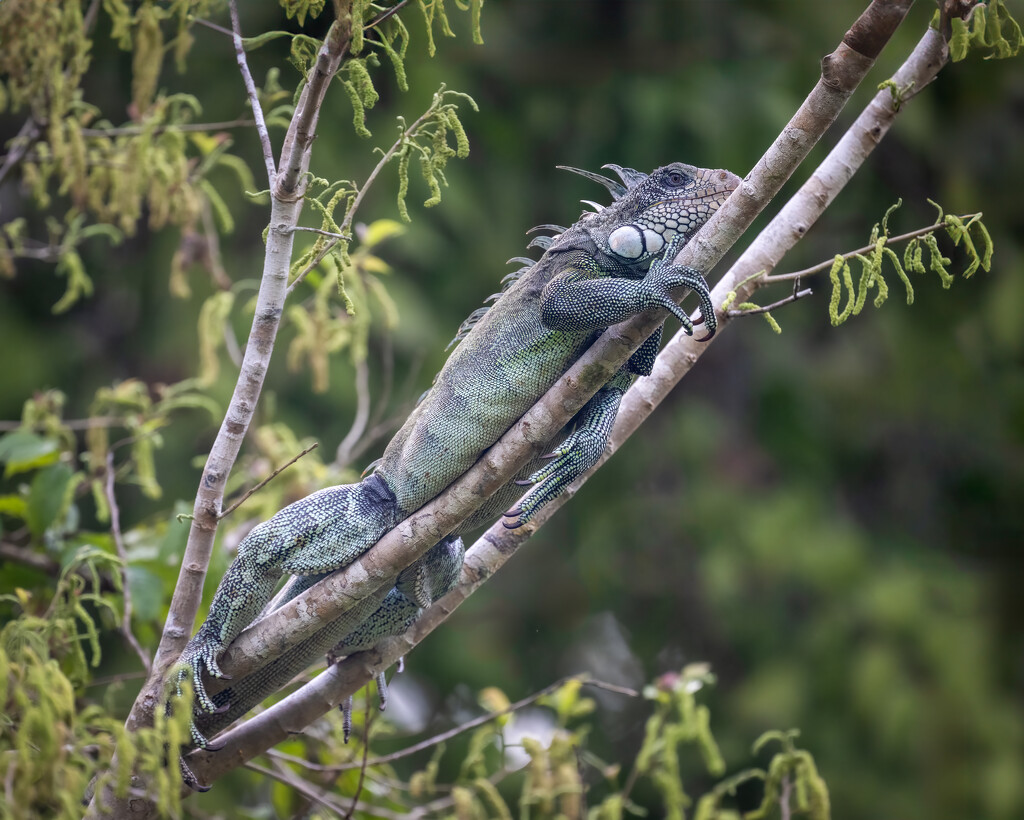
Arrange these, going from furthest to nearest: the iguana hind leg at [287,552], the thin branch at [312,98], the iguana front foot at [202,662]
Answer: the iguana hind leg at [287,552] → the iguana front foot at [202,662] → the thin branch at [312,98]

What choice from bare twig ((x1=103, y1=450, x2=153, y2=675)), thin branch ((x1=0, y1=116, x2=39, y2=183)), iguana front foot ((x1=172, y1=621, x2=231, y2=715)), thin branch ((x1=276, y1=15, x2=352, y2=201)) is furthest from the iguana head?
thin branch ((x1=0, y1=116, x2=39, y2=183))

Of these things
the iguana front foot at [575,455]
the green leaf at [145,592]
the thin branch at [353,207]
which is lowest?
the iguana front foot at [575,455]

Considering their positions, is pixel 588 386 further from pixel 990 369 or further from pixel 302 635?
pixel 990 369

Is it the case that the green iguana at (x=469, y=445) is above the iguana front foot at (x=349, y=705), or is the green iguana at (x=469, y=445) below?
above

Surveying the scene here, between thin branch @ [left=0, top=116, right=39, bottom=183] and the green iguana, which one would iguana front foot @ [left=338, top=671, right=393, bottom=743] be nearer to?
the green iguana

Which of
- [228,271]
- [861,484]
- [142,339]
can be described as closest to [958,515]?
[861,484]

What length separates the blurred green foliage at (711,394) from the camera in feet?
23.6

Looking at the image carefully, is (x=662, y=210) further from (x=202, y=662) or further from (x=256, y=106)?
(x=202, y=662)

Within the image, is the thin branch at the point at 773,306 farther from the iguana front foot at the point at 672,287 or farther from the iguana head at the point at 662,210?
the iguana head at the point at 662,210

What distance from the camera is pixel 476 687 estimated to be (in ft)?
25.3

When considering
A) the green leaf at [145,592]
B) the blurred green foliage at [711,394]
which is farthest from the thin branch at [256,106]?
the blurred green foliage at [711,394]

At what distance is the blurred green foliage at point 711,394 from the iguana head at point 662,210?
357cm

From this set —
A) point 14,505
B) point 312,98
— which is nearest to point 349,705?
point 14,505

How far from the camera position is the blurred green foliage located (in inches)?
283
